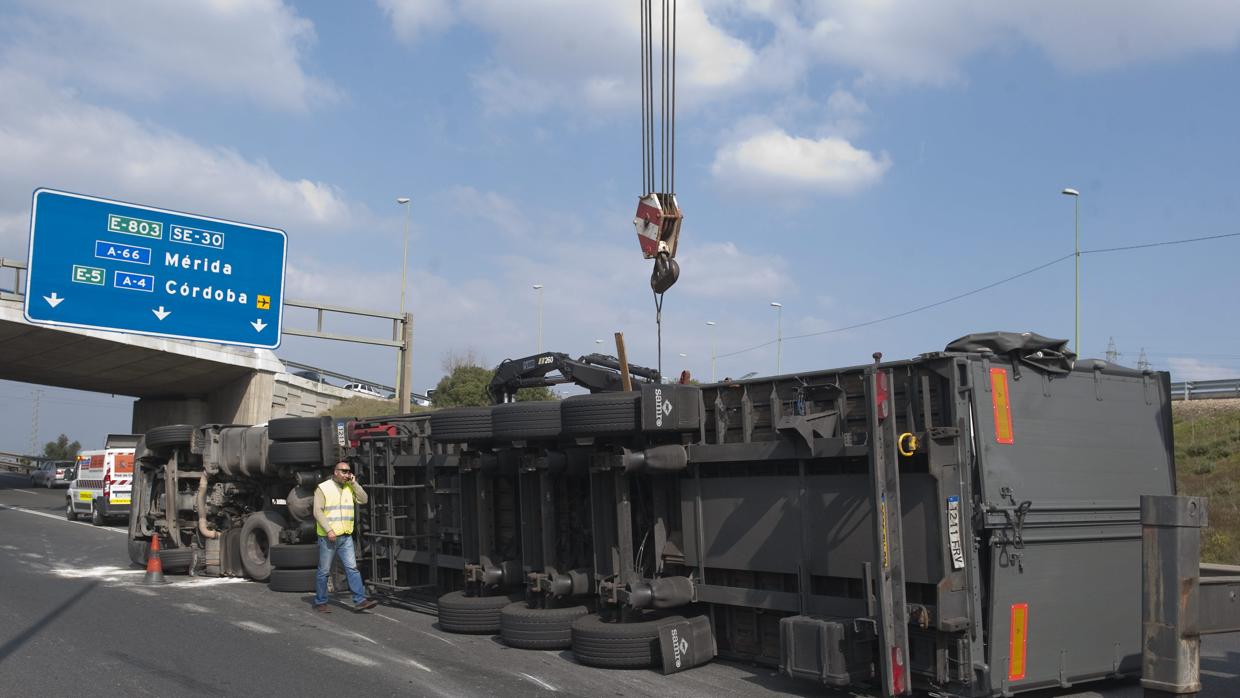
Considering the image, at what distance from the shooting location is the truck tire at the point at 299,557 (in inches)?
513

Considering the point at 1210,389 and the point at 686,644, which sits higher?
the point at 1210,389

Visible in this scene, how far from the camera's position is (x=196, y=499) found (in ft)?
51.9

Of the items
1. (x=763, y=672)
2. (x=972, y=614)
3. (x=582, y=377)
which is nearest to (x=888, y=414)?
(x=972, y=614)

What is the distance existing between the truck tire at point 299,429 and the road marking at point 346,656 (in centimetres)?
475

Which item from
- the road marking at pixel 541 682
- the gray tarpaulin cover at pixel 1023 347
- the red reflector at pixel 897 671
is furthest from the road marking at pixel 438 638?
the gray tarpaulin cover at pixel 1023 347

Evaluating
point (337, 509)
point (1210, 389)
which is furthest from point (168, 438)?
point (1210, 389)

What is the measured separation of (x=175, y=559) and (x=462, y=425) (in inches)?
294

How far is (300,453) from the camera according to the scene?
13406 mm

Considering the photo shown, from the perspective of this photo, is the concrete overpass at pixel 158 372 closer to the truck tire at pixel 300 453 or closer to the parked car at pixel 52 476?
the parked car at pixel 52 476

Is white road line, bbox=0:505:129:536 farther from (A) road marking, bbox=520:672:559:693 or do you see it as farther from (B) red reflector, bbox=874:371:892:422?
(B) red reflector, bbox=874:371:892:422

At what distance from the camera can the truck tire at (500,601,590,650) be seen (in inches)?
360

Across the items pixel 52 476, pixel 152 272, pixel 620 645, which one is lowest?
pixel 620 645

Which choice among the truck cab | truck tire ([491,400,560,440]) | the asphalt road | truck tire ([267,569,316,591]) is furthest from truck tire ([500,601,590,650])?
the truck cab

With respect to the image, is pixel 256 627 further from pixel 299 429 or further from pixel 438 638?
pixel 299 429
